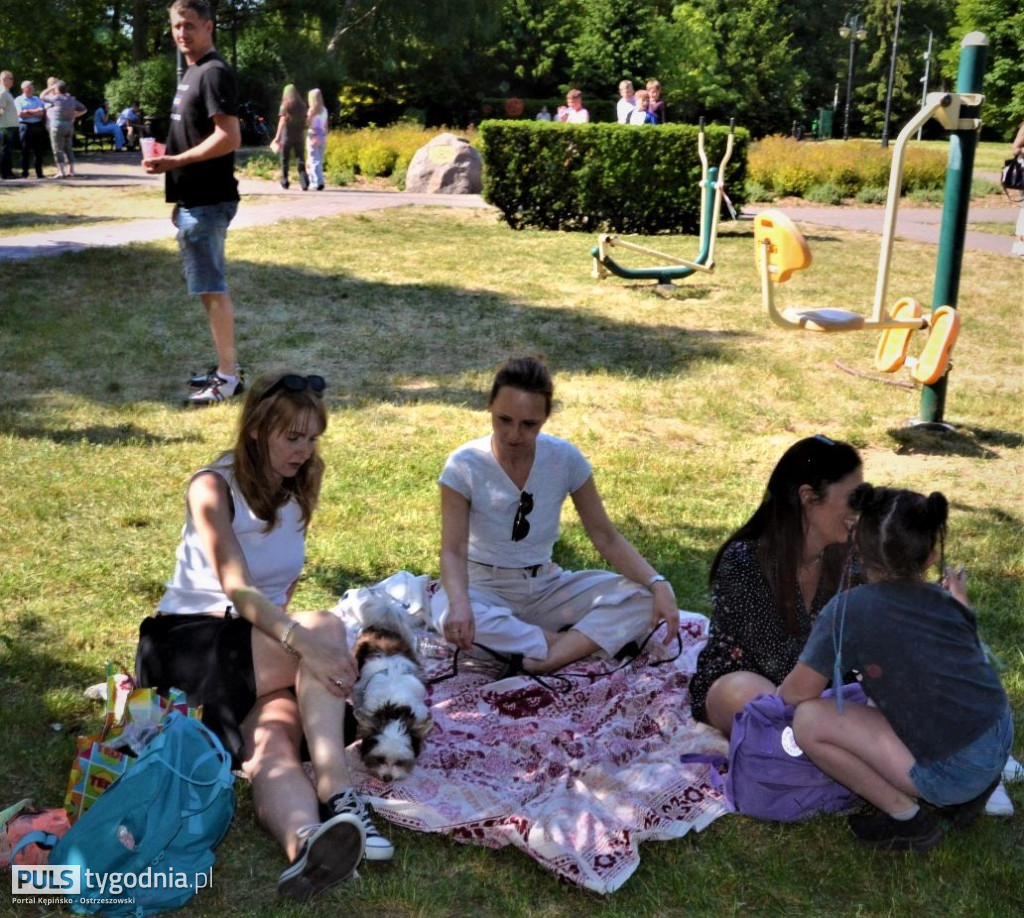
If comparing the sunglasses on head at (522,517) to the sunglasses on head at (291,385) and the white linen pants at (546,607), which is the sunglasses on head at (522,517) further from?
the sunglasses on head at (291,385)

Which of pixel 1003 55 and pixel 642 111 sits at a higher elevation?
pixel 1003 55

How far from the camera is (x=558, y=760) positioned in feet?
11.4

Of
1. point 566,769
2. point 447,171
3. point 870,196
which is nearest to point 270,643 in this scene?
point 566,769

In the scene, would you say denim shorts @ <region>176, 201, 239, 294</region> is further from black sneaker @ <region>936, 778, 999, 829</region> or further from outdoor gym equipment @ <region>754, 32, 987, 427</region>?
black sneaker @ <region>936, 778, 999, 829</region>

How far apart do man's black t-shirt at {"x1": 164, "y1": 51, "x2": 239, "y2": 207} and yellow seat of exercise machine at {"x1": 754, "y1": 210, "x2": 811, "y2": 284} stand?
299 centimetres

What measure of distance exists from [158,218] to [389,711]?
1267 centimetres

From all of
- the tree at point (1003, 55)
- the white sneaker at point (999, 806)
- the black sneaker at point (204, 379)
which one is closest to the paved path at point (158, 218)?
the black sneaker at point (204, 379)

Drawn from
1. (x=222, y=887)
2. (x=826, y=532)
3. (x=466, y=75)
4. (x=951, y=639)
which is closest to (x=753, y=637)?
(x=826, y=532)

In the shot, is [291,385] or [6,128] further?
[6,128]

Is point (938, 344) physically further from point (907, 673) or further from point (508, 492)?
point (907, 673)

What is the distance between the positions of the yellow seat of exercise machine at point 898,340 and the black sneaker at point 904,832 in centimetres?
389

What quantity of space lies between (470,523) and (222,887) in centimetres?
156

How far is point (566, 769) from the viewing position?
344 cm

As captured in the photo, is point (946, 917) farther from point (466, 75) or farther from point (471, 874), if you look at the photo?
point (466, 75)
